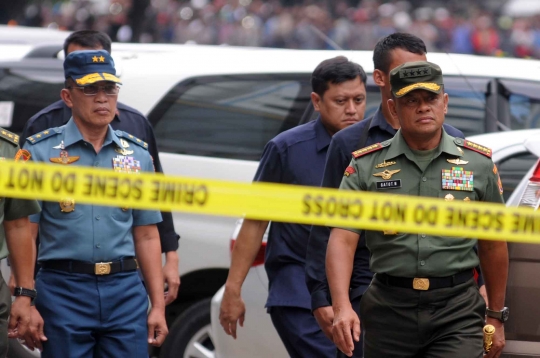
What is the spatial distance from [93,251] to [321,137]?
53.9 inches

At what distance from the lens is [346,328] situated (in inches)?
182

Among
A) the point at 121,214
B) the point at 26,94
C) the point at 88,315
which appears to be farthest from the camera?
the point at 26,94

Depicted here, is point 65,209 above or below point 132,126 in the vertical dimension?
below

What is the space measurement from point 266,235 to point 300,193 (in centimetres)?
214

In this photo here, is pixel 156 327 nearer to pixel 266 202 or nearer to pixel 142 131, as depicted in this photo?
pixel 142 131

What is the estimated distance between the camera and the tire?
7117mm

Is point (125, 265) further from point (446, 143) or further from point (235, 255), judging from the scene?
point (446, 143)

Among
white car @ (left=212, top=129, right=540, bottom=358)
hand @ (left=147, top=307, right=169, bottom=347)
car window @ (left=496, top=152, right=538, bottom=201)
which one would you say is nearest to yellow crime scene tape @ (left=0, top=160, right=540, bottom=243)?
hand @ (left=147, top=307, right=169, bottom=347)

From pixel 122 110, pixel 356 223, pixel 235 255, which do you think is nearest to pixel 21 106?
pixel 122 110

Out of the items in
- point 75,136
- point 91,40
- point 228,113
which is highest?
point 91,40

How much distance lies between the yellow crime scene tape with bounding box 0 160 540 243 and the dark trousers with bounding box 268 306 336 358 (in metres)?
1.40

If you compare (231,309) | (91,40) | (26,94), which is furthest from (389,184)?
(26,94)

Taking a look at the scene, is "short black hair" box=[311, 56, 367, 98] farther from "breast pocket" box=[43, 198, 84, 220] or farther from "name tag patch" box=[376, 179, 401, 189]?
"breast pocket" box=[43, 198, 84, 220]

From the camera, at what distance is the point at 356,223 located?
167 inches
